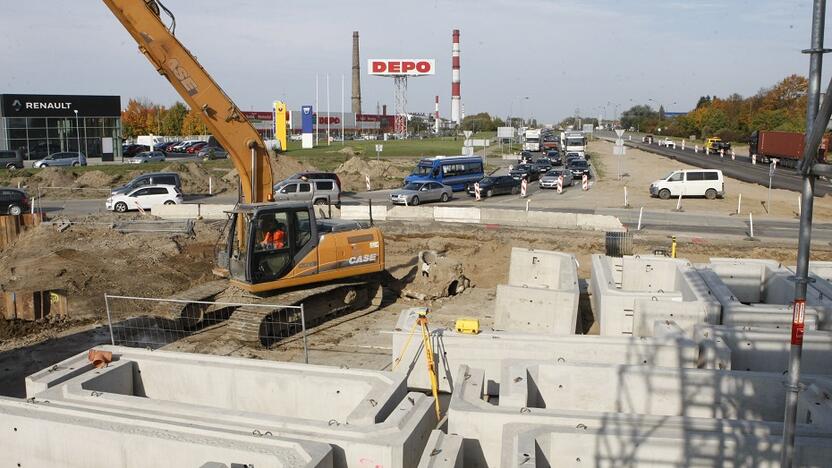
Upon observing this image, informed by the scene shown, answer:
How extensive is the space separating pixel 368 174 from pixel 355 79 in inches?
3281

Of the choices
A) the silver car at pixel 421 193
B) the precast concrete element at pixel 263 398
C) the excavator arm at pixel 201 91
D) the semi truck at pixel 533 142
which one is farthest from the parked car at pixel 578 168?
the precast concrete element at pixel 263 398

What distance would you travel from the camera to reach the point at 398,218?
1144 inches

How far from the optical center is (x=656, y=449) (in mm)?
7203

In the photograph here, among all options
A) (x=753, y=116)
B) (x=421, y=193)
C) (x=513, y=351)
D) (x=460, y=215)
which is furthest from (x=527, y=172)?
(x=753, y=116)

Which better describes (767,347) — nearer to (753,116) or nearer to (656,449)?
(656,449)

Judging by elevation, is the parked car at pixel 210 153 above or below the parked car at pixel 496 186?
above

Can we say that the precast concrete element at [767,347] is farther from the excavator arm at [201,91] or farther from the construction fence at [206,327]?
the excavator arm at [201,91]

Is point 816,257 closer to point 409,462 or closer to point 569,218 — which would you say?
point 569,218

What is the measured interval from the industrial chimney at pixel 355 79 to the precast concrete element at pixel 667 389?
119982 millimetres

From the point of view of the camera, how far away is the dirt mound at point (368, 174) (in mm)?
45156

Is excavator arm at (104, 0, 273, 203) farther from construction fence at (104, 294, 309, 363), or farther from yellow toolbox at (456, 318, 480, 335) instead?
yellow toolbox at (456, 318, 480, 335)

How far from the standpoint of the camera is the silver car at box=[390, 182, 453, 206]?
1409 inches

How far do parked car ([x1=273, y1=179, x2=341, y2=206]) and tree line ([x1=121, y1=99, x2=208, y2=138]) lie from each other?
70577 mm

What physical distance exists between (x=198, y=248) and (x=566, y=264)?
476 inches
